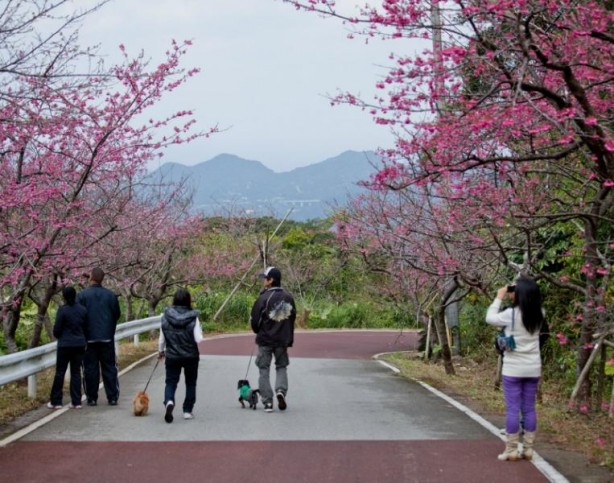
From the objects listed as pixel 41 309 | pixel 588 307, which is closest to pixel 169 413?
pixel 41 309

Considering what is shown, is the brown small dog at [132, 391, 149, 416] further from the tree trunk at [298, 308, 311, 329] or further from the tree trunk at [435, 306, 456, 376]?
the tree trunk at [298, 308, 311, 329]

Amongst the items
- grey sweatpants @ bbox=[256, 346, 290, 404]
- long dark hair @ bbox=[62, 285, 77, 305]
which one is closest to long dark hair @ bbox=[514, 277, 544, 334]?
grey sweatpants @ bbox=[256, 346, 290, 404]

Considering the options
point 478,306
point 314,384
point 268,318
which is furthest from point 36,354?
point 478,306

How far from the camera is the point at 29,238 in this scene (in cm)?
1253

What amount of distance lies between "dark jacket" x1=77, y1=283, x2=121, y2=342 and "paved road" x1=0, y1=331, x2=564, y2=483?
40.1 inches

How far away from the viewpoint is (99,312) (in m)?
12.2

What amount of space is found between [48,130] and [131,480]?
15.5 ft

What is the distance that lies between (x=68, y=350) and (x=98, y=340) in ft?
1.49

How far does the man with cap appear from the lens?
11.8m

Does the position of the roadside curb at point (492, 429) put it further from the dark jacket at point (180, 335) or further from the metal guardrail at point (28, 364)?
the metal guardrail at point (28, 364)

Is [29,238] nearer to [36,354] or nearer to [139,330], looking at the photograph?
[36,354]

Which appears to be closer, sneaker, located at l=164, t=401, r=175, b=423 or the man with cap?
sneaker, located at l=164, t=401, r=175, b=423

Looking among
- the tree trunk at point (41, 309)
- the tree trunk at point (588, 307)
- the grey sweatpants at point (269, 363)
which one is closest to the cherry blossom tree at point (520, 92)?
the tree trunk at point (588, 307)

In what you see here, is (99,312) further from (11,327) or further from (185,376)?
(11,327)
